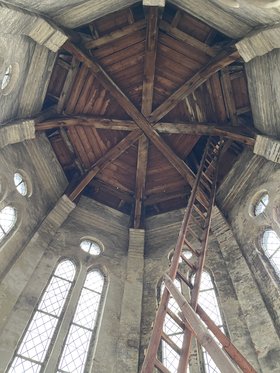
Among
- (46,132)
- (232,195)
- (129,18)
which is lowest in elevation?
(232,195)

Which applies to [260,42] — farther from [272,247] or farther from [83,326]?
[83,326]

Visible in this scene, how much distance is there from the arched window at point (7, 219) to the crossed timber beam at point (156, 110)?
2.43m

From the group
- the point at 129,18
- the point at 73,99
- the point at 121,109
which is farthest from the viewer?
the point at 121,109

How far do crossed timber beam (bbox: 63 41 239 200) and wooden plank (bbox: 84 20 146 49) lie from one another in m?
0.47

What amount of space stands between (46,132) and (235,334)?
28.8 feet

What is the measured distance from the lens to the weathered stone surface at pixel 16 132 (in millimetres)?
9766

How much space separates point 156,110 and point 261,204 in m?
4.74

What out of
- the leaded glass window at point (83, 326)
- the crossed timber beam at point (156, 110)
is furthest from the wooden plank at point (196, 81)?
the leaded glass window at point (83, 326)

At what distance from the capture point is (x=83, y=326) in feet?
30.5

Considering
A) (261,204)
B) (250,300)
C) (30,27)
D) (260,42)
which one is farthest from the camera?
(261,204)

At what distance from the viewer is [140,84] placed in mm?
12758

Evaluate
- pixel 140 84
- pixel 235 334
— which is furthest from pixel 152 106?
pixel 235 334

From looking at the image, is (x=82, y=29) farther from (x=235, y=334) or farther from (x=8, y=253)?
(x=235, y=334)

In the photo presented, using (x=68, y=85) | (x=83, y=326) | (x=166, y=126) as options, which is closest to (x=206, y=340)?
(x=83, y=326)
